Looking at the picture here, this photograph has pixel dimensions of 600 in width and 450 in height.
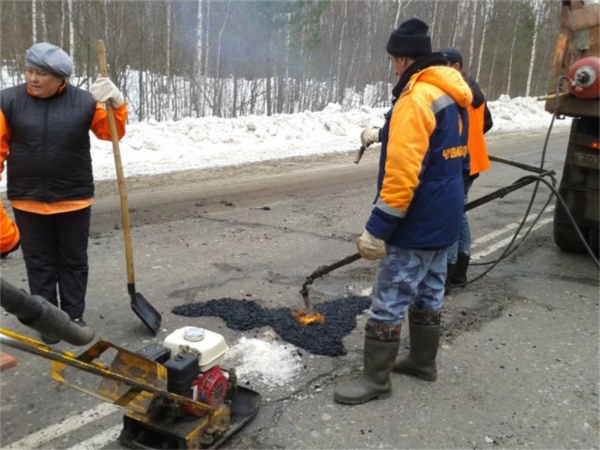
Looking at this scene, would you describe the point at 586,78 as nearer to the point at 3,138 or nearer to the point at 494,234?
the point at 494,234

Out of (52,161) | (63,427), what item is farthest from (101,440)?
(52,161)

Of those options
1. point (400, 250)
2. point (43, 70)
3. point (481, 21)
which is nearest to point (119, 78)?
point (43, 70)

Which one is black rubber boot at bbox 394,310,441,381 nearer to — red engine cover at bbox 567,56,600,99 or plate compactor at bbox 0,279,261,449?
plate compactor at bbox 0,279,261,449

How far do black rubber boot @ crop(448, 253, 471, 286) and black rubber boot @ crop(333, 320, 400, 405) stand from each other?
1887 millimetres

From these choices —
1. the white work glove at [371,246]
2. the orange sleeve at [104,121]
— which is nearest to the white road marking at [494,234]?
the white work glove at [371,246]

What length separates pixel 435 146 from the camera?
2961 millimetres

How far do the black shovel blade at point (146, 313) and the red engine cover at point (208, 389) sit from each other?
128 centimetres

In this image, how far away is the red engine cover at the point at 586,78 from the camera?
485 centimetres

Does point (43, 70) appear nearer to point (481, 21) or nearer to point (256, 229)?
point (256, 229)

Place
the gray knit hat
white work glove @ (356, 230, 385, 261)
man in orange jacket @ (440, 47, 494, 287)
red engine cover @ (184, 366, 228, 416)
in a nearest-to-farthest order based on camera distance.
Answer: red engine cover @ (184, 366, 228, 416)
white work glove @ (356, 230, 385, 261)
the gray knit hat
man in orange jacket @ (440, 47, 494, 287)

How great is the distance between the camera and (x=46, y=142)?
3.56m

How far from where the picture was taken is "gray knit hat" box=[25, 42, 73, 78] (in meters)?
3.38

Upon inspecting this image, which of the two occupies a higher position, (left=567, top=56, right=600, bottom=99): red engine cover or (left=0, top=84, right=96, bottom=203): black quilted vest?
(left=567, top=56, right=600, bottom=99): red engine cover

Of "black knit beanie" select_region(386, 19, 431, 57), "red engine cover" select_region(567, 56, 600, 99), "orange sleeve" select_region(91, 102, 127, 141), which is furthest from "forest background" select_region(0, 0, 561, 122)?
"black knit beanie" select_region(386, 19, 431, 57)
